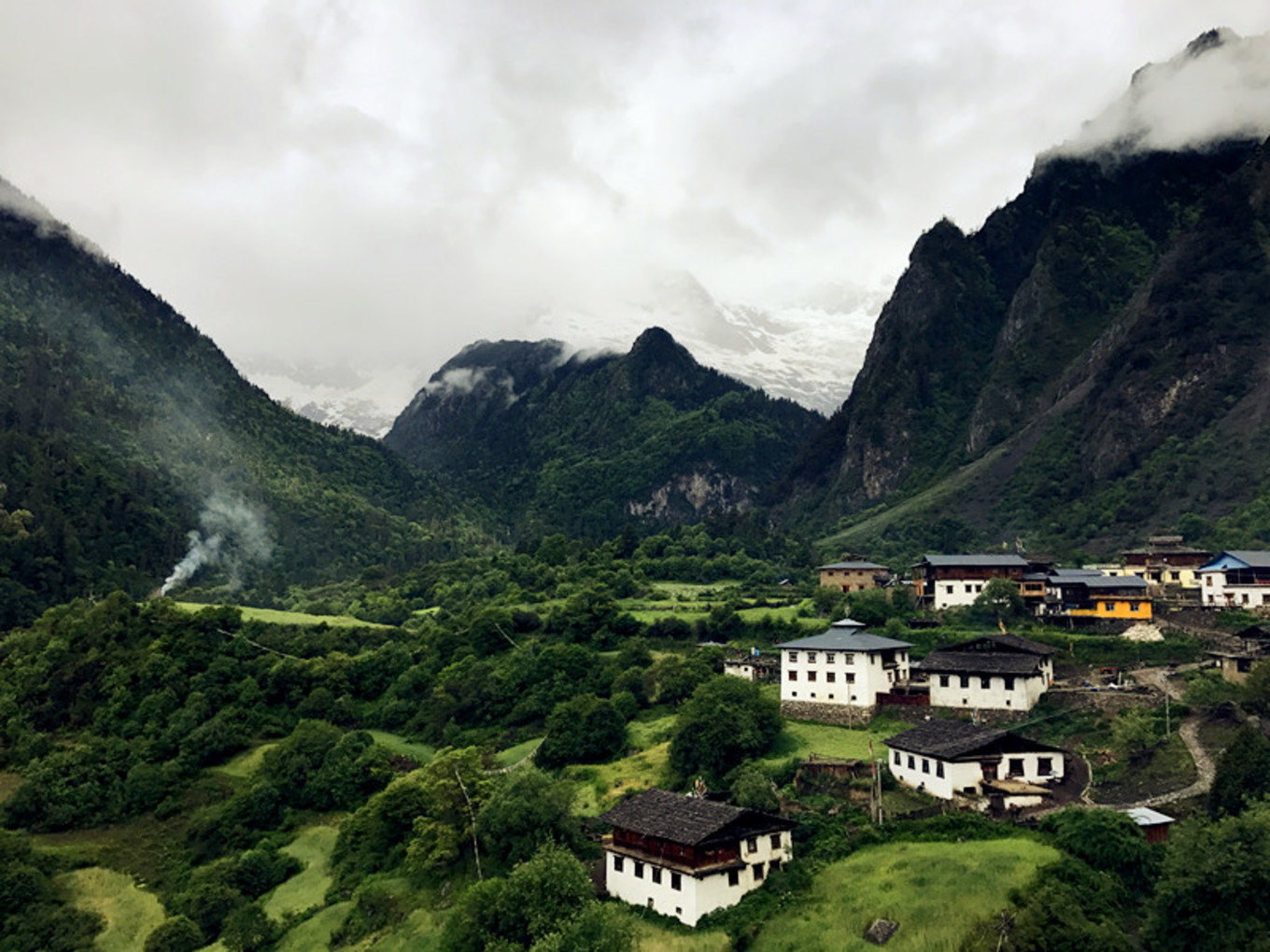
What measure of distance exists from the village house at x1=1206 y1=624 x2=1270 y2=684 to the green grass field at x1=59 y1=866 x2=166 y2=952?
63178mm

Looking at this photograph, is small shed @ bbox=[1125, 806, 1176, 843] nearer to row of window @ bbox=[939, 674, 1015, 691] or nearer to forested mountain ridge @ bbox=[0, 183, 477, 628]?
row of window @ bbox=[939, 674, 1015, 691]

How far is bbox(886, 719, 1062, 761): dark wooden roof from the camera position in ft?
142

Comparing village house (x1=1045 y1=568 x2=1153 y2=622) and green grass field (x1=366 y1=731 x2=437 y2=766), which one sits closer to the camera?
green grass field (x1=366 y1=731 x2=437 y2=766)

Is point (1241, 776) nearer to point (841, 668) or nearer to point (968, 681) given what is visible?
point (968, 681)

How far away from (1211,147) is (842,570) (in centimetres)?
16046

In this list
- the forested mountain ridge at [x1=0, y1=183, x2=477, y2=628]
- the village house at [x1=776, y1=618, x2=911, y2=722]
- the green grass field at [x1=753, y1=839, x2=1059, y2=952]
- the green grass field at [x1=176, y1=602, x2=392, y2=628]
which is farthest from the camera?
the forested mountain ridge at [x1=0, y1=183, x2=477, y2=628]

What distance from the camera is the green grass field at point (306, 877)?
51.3m

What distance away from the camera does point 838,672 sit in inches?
2307

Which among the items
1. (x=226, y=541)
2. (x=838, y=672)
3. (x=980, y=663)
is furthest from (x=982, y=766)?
(x=226, y=541)

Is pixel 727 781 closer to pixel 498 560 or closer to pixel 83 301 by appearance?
pixel 498 560

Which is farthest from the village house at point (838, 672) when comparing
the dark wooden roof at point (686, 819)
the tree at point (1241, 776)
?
the tree at point (1241, 776)

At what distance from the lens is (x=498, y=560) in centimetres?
13462

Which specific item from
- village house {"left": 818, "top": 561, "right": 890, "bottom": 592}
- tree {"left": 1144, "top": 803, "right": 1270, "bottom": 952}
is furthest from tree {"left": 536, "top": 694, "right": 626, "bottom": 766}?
village house {"left": 818, "top": 561, "right": 890, "bottom": 592}

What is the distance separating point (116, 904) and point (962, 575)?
68376 millimetres
